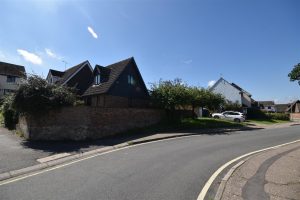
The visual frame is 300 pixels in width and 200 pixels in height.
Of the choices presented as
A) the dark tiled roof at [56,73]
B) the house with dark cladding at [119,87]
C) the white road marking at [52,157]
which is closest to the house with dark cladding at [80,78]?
the dark tiled roof at [56,73]

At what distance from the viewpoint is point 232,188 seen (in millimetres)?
6234

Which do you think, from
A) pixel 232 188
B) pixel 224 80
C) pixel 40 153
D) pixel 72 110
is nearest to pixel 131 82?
pixel 72 110

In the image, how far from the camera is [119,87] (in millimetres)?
25391

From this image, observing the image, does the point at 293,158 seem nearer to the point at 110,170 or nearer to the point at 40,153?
the point at 110,170

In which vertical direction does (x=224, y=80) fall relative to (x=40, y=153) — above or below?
above

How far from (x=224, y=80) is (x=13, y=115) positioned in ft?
149

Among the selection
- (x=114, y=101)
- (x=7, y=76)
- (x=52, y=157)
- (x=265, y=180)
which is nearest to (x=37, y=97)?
(x=52, y=157)

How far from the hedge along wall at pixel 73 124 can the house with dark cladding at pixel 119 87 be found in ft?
21.2

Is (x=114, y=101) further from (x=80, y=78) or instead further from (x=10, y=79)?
(x=10, y=79)

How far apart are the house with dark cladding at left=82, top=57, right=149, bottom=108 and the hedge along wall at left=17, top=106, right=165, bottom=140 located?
21.2 feet

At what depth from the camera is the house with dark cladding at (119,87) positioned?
24.7 metres

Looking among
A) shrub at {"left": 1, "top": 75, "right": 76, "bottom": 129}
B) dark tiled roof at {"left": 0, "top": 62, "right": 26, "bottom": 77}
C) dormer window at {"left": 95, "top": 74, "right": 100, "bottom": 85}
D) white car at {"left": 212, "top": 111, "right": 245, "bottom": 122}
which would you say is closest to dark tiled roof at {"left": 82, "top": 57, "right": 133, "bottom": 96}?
dormer window at {"left": 95, "top": 74, "right": 100, "bottom": 85}

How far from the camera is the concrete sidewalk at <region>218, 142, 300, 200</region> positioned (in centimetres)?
575

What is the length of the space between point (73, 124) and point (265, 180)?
12.5 m
